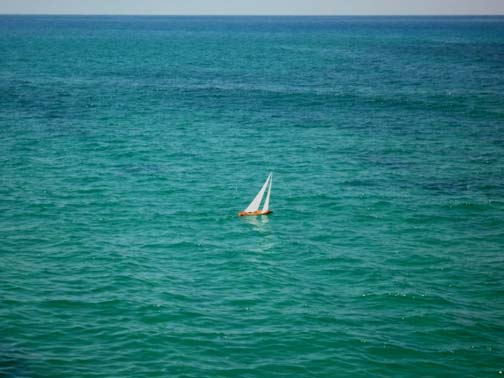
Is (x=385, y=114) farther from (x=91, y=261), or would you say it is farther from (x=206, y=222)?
(x=91, y=261)

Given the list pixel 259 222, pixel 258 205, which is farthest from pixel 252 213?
pixel 259 222

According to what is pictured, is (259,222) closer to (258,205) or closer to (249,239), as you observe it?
(258,205)

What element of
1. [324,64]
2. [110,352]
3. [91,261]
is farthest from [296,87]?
[110,352]

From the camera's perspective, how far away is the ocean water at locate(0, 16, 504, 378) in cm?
3375

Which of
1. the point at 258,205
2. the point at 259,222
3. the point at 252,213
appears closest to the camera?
the point at 259,222

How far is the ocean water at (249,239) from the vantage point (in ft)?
111

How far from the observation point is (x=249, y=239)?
48.3m

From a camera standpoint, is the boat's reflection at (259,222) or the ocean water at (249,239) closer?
the ocean water at (249,239)

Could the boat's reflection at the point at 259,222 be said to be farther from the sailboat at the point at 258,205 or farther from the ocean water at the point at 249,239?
the sailboat at the point at 258,205

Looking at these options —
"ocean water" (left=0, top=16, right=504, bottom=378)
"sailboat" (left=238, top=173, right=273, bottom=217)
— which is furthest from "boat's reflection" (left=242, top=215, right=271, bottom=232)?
"sailboat" (left=238, top=173, right=273, bottom=217)

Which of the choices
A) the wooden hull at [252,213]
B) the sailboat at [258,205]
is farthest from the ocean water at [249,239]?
the sailboat at [258,205]

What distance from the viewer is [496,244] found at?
4728 cm

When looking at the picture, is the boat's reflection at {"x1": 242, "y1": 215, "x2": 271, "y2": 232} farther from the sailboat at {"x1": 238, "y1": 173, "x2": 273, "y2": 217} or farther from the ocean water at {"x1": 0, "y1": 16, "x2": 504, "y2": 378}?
the sailboat at {"x1": 238, "y1": 173, "x2": 273, "y2": 217}

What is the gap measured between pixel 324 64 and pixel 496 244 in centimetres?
11512
